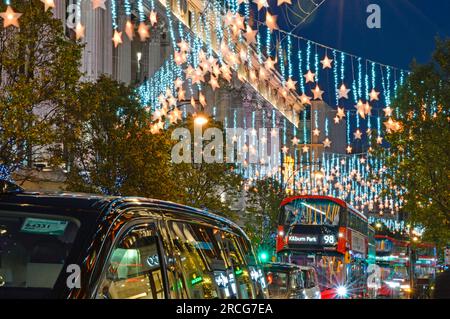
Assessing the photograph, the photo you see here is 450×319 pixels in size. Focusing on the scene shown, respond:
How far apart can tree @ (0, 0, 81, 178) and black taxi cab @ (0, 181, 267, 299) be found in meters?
13.3

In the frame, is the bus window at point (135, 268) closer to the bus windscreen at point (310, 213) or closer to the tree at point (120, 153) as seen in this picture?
the tree at point (120, 153)

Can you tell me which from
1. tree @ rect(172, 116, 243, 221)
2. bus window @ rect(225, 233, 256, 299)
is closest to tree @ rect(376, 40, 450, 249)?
tree @ rect(172, 116, 243, 221)

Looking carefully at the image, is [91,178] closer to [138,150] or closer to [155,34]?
[138,150]

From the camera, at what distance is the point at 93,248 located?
3258 millimetres

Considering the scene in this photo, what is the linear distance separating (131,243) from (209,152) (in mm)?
30336

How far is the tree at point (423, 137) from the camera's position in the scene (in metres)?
30.2

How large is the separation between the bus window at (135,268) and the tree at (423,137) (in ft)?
89.6

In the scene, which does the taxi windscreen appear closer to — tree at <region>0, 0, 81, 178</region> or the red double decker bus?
tree at <region>0, 0, 81, 178</region>

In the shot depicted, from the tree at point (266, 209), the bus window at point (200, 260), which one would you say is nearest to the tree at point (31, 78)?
the bus window at point (200, 260)

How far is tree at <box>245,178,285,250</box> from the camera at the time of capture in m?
47.0
